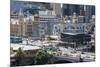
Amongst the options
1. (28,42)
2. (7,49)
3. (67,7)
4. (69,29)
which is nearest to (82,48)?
(69,29)

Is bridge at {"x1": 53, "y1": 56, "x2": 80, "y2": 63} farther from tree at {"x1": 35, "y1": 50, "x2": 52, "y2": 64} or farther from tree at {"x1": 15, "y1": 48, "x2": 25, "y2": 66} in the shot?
tree at {"x1": 15, "y1": 48, "x2": 25, "y2": 66}

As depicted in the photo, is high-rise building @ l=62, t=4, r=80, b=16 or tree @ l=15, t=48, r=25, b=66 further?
high-rise building @ l=62, t=4, r=80, b=16

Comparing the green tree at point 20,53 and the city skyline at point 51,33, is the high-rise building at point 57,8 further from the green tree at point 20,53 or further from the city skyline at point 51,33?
the green tree at point 20,53

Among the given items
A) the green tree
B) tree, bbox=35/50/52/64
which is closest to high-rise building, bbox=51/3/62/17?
tree, bbox=35/50/52/64

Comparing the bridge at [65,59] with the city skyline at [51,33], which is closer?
the city skyline at [51,33]

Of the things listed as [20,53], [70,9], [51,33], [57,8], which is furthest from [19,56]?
[70,9]

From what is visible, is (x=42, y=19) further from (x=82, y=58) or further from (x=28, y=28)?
(x=82, y=58)

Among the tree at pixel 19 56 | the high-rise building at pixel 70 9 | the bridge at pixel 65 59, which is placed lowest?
the bridge at pixel 65 59

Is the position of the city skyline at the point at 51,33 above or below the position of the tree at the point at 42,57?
above

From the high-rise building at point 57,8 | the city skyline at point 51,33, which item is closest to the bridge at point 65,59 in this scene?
the city skyline at point 51,33
